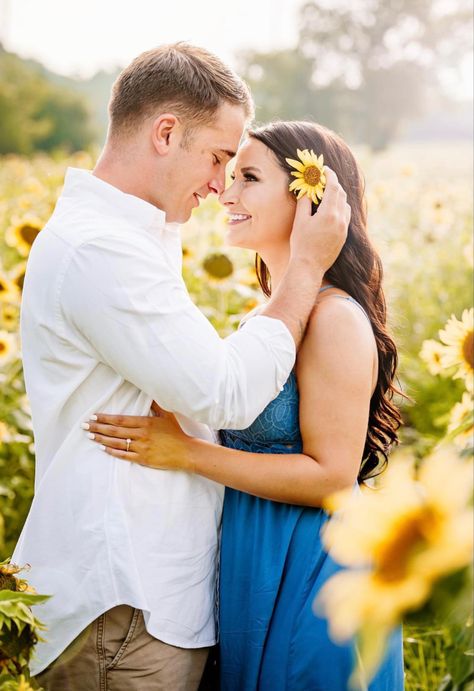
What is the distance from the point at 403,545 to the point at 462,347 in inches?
56.5

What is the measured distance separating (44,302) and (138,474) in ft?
1.30

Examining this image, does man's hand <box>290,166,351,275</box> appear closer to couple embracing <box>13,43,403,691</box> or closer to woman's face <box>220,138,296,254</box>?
couple embracing <box>13,43,403,691</box>

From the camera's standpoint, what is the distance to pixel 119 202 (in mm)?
1813

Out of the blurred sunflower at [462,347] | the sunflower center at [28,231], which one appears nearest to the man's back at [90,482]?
the blurred sunflower at [462,347]

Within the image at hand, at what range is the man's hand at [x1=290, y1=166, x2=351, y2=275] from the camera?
1.89 metres

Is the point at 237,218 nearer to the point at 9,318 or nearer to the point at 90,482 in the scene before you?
the point at 90,482

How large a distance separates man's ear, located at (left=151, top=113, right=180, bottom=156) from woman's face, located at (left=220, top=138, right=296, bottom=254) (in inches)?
11.5

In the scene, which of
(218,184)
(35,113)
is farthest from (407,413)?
(35,113)

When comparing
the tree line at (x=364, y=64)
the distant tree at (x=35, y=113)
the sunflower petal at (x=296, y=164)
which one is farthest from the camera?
the tree line at (x=364, y=64)

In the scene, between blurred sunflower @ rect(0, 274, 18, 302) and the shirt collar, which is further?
blurred sunflower @ rect(0, 274, 18, 302)

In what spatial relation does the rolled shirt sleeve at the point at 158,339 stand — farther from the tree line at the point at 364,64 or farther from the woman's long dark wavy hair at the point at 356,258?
the tree line at the point at 364,64

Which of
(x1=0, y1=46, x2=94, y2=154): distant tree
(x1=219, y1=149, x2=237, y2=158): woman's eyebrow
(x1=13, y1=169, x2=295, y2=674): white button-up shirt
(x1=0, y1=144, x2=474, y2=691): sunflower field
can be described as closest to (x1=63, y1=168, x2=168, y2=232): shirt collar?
(x1=13, y1=169, x2=295, y2=674): white button-up shirt

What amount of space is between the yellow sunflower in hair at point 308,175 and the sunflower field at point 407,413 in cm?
47

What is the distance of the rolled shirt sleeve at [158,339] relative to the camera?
162cm
